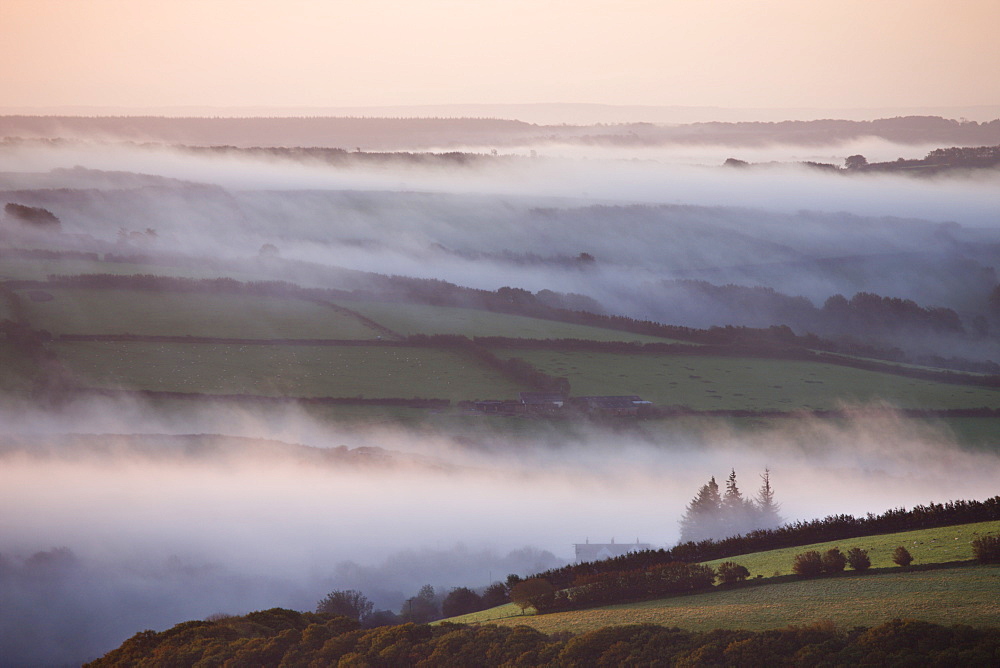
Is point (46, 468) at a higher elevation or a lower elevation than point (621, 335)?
lower

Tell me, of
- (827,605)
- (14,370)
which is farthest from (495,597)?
(14,370)

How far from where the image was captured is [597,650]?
122 feet

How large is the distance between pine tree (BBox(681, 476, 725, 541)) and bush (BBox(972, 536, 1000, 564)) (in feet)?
131

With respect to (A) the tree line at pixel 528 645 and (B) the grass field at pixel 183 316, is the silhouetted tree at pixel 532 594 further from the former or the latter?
(B) the grass field at pixel 183 316

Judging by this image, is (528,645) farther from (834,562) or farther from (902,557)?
(902,557)

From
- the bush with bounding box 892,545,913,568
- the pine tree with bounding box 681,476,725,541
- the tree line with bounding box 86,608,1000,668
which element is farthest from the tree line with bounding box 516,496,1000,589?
the pine tree with bounding box 681,476,725,541

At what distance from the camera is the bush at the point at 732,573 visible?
1826 inches

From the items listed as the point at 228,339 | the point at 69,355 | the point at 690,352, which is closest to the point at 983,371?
the point at 690,352

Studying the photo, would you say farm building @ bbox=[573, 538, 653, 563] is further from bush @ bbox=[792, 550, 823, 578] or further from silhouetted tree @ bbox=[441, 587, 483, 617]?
bush @ bbox=[792, 550, 823, 578]

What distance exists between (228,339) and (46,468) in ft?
79.4

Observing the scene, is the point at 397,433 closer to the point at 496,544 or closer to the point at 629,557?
the point at 496,544

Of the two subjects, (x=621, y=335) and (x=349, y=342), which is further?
(x=621, y=335)

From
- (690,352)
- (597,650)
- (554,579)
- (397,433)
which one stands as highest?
(690,352)

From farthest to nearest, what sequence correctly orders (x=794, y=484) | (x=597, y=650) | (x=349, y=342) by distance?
(x=349, y=342) → (x=794, y=484) → (x=597, y=650)
